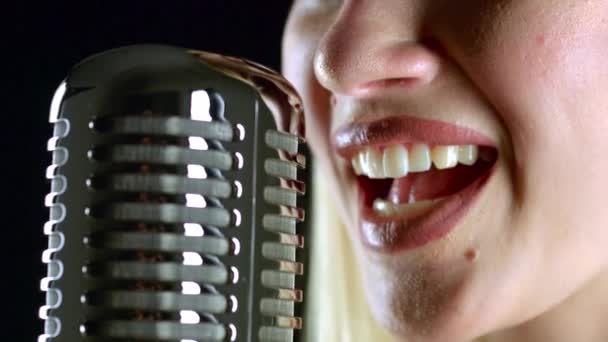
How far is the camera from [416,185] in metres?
0.92

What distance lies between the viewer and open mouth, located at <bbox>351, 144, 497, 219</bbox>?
0.87 m

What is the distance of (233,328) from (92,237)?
0.08 metres

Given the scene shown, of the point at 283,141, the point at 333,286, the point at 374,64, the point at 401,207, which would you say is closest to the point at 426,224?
the point at 401,207

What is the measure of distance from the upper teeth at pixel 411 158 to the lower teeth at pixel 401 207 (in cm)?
2

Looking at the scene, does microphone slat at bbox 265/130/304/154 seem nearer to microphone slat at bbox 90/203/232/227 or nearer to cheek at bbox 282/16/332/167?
microphone slat at bbox 90/203/232/227

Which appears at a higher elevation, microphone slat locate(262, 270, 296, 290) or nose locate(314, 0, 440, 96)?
nose locate(314, 0, 440, 96)

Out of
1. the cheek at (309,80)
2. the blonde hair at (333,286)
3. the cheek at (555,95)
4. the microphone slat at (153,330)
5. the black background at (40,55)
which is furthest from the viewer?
the black background at (40,55)

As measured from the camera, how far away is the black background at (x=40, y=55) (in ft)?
5.02

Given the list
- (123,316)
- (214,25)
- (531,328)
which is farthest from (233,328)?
(214,25)

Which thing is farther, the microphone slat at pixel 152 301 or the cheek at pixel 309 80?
the cheek at pixel 309 80

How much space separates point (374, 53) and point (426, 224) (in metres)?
0.15

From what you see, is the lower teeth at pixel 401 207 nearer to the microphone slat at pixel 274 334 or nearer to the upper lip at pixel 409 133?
the upper lip at pixel 409 133

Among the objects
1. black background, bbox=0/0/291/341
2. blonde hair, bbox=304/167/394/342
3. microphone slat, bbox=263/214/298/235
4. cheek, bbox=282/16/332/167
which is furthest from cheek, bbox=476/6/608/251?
black background, bbox=0/0/291/341

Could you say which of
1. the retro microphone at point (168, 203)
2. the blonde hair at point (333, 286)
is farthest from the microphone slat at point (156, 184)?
the blonde hair at point (333, 286)
